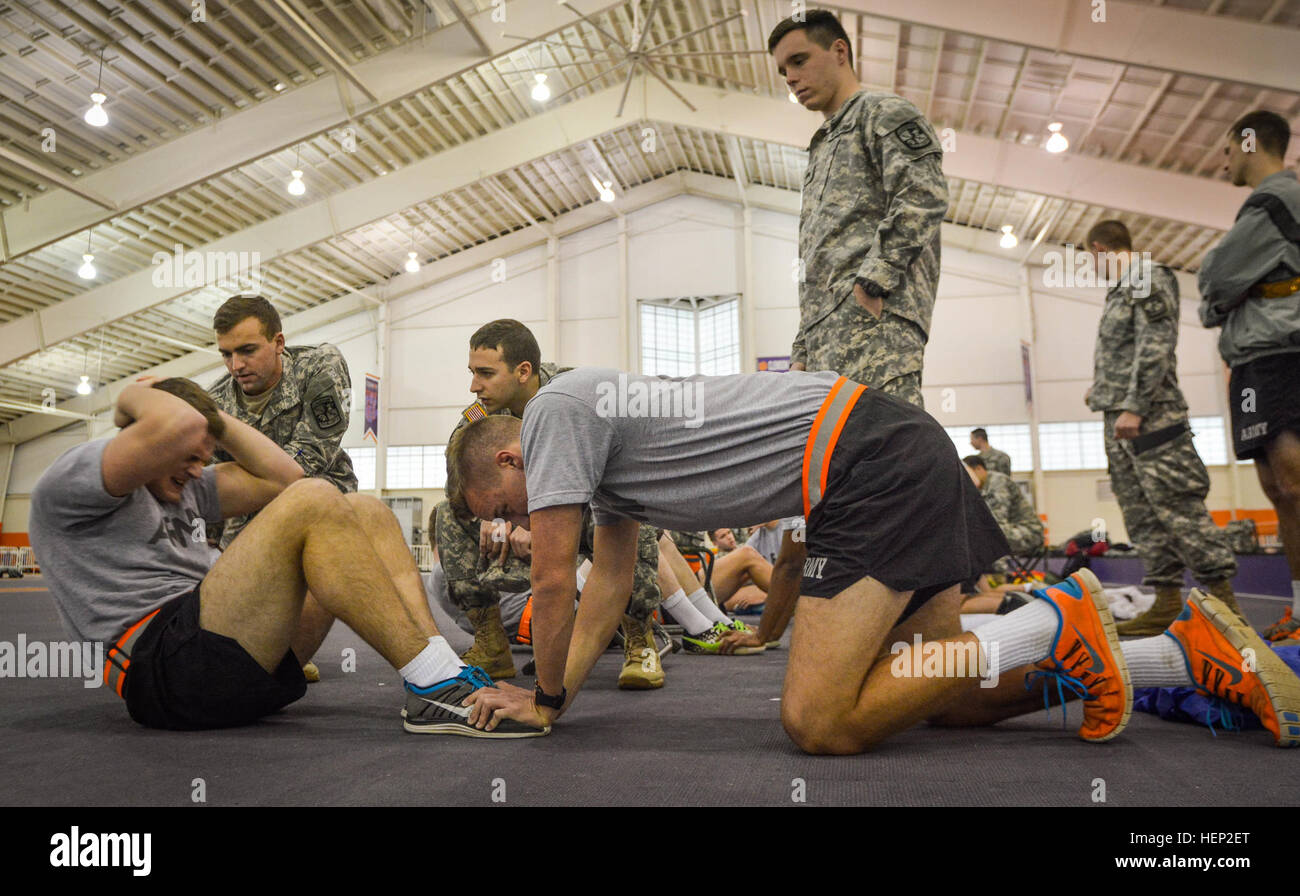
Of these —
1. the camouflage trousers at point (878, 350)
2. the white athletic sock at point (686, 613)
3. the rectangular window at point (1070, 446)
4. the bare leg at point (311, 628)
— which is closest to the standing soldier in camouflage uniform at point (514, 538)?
the bare leg at point (311, 628)

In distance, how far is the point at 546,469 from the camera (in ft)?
5.16

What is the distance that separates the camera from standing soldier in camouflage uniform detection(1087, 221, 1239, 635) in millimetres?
3406

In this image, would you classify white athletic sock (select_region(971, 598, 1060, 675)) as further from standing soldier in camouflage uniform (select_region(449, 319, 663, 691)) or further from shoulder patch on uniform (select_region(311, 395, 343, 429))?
shoulder patch on uniform (select_region(311, 395, 343, 429))

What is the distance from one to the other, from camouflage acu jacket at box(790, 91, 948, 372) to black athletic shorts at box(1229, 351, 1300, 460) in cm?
113

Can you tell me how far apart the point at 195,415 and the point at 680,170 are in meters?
15.6

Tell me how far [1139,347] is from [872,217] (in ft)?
5.90

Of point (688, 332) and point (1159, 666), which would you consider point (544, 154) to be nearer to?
point (688, 332)

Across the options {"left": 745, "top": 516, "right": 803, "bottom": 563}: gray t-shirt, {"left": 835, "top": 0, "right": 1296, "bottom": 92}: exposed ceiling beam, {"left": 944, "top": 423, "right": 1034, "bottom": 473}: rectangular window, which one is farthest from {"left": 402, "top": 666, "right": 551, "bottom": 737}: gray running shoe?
{"left": 944, "top": 423, "right": 1034, "bottom": 473}: rectangular window

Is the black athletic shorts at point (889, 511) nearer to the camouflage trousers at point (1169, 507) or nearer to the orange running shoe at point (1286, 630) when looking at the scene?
the orange running shoe at point (1286, 630)

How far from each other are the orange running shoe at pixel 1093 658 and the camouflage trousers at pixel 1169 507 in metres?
2.05

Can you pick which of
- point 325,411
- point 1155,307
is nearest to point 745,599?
point 1155,307

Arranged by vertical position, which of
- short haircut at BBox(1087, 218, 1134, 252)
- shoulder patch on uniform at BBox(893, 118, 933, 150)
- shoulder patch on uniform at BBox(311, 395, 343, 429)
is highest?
short haircut at BBox(1087, 218, 1134, 252)
